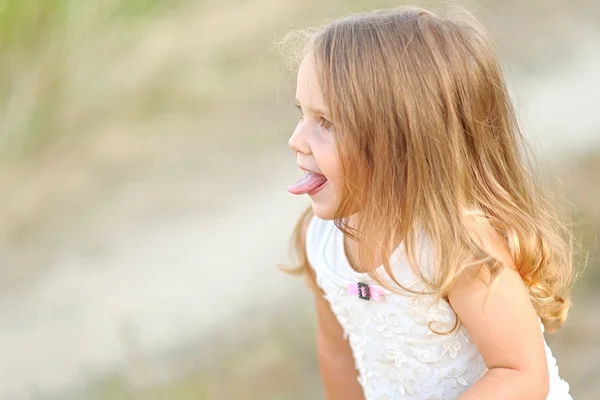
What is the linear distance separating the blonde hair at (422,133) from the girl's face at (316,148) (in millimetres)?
14

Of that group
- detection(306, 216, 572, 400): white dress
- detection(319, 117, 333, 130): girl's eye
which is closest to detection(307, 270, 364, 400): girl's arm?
detection(306, 216, 572, 400): white dress

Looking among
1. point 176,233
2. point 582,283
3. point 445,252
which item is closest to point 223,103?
point 176,233

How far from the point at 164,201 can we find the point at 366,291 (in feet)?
3.32

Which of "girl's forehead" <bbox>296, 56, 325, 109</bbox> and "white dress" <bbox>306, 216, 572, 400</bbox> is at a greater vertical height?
"girl's forehead" <bbox>296, 56, 325, 109</bbox>

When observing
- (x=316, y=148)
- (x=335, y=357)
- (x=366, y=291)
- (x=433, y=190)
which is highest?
(x=316, y=148)

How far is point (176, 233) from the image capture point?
2.24 metres

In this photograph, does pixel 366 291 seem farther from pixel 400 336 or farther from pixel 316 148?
pixel 316 148

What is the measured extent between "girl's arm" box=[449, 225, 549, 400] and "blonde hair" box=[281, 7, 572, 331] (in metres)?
0.02

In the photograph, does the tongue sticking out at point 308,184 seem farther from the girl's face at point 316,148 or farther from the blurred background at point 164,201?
the blurred background at point 164,201

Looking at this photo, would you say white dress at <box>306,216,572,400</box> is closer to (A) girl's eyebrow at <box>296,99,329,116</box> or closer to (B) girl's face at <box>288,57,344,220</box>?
(B) girl's face at <box>288,57,344,220</box>

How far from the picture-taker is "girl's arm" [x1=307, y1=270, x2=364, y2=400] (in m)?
1.60

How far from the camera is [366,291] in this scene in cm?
136

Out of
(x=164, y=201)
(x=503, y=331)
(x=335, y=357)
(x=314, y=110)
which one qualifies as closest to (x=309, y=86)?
(x=314, y=110)

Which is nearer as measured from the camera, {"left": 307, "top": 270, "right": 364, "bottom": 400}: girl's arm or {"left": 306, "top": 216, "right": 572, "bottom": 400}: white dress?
{"left": 306, "top": 216, "right": 572, "bottom": 400}: white dress
